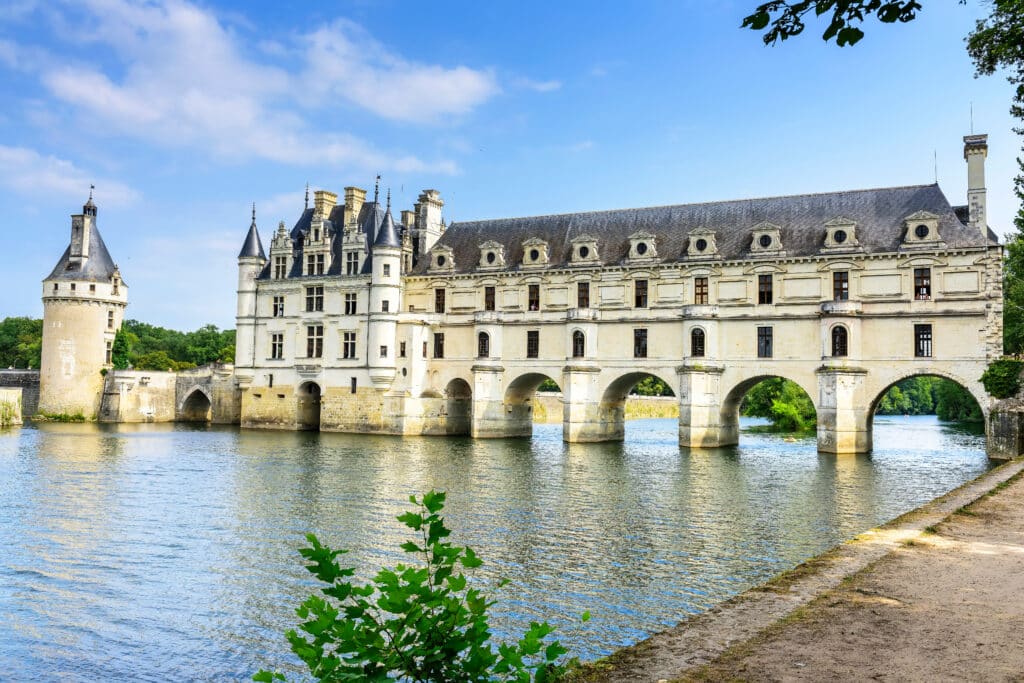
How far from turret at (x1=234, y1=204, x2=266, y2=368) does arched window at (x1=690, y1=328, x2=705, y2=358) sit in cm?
3024

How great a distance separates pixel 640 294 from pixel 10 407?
41314mm

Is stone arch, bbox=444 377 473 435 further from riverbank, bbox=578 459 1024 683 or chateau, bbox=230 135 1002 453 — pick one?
riverbank, bbox=578 459 1024 683

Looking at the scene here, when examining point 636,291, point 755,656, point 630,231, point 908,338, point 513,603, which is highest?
point 630,231

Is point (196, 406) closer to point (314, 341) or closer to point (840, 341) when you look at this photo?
point (314, 341)

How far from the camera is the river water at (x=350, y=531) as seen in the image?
11.8m

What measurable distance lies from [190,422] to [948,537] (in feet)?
196

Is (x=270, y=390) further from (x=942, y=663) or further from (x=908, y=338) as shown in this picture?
(x=942, y=663)

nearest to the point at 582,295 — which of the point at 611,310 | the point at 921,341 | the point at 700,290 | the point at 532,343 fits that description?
the point at 611,310

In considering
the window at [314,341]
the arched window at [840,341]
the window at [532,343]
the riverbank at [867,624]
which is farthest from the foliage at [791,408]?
the riverbank at [867,624]

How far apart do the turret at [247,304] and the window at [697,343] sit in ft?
99.2

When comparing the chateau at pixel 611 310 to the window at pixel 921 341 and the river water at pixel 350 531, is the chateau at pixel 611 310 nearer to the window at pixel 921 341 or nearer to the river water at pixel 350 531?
the window at pixel 921 341

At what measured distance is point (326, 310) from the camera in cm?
5388

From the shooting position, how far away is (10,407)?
5347 cm

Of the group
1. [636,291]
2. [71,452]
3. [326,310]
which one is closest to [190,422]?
[326,310]
